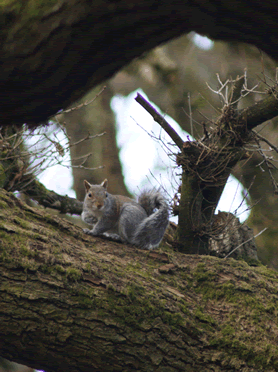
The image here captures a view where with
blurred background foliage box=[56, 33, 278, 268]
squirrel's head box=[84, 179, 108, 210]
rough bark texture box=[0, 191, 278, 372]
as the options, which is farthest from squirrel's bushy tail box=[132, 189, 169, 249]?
blurred background foliage box=[56, 33, 278, 268]

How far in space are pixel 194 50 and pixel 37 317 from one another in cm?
703

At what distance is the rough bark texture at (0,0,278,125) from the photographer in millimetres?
797

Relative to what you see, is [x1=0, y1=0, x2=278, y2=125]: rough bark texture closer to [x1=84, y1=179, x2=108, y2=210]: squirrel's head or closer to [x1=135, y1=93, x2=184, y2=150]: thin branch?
[x1=135, y1=93, x2=184, y2=150]: thin branch

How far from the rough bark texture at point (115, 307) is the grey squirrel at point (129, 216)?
64cm

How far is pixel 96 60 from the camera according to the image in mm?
884

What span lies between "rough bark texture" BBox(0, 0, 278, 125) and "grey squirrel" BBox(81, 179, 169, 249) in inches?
99.8

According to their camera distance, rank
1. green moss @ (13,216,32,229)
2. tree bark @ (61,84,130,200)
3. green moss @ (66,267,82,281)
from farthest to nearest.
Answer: tree bark @ (61,84,130,200) → green moss @ (13,216,32,229) → green moss @ (66,267,82,281)

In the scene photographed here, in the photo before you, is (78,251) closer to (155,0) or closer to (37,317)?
(37,317)

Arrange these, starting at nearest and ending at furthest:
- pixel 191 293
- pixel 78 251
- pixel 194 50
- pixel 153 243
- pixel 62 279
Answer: pixel 62 279 < pixel 78 251 < pixel 191 293 < pixel 153 243 < pixel 194 50

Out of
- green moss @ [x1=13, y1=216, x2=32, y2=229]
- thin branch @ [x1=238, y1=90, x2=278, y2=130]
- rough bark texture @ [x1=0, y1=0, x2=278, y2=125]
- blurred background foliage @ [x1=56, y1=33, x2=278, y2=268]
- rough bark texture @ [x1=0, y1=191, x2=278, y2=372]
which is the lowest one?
rough bark texture @ [x1=0, y1=191, x2=278, y2=372]

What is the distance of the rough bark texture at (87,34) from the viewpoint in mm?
797

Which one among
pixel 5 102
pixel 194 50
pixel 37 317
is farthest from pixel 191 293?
pixel 194 50

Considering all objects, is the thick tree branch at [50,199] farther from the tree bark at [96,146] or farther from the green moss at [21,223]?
the tree bark at [96,146]

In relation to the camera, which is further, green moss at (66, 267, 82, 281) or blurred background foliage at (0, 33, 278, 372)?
blurred background foliage at (0, 33, 278, 372)
